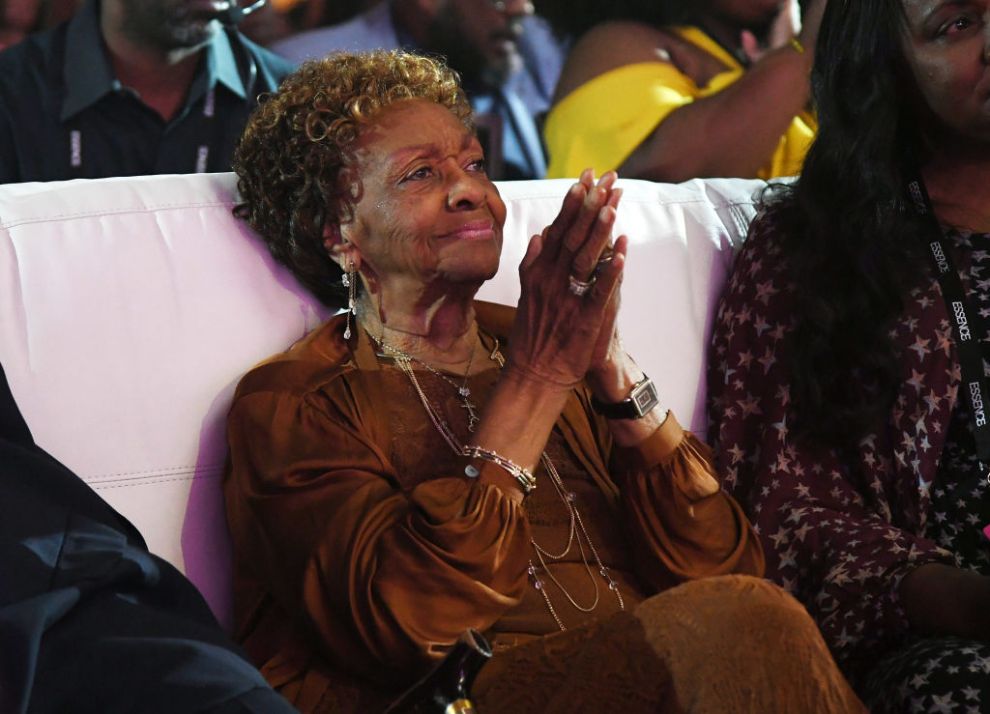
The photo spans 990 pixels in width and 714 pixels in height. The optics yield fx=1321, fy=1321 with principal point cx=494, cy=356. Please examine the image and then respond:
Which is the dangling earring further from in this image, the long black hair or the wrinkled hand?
the long black hair

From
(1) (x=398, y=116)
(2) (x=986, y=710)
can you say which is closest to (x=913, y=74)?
(1) (x=398, y=116)

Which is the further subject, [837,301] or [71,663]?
[837,301]

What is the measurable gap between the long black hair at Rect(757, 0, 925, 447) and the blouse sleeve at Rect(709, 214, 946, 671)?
0.04 metres

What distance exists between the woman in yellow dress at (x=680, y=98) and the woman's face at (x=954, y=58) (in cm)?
116

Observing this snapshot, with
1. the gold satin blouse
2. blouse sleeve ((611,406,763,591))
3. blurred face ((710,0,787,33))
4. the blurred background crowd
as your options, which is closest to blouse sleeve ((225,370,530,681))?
the gold satin blouse

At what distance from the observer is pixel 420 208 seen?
5.52 ft

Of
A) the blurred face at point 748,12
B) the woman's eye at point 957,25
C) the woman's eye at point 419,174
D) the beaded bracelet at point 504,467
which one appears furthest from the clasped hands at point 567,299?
the blurred face at point 748,12

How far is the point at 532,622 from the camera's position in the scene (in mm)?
1548

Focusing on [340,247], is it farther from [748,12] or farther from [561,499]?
[748,12]

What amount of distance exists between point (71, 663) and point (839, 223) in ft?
4.02

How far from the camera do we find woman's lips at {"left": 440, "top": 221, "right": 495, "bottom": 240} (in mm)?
1683

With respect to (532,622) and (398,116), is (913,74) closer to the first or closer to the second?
(398,116)

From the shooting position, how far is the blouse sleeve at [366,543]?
1.41 m

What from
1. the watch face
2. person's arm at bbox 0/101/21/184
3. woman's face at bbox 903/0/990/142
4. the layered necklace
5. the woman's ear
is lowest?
person's arm at bbox 0/101/21/184
